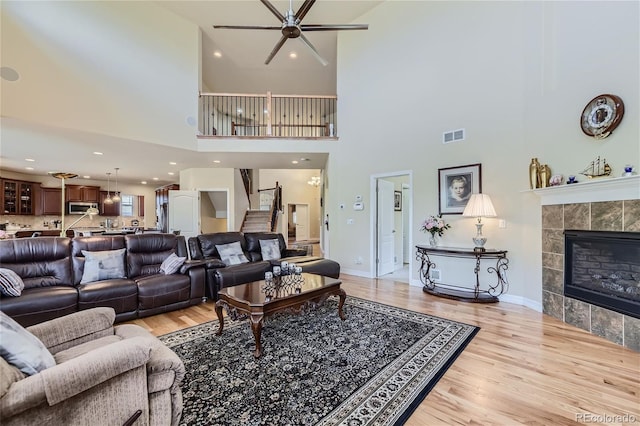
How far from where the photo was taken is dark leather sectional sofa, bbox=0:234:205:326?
2828 mm

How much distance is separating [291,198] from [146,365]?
1154cm

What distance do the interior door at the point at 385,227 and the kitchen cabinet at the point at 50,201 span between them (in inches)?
380

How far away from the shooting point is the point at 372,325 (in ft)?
10.3

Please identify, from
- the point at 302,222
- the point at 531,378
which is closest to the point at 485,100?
the point at 531,378

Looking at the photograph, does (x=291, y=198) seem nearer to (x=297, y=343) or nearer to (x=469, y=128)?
(x=469, y=128)

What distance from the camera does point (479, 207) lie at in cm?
401

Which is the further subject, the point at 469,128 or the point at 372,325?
the point at 469,128

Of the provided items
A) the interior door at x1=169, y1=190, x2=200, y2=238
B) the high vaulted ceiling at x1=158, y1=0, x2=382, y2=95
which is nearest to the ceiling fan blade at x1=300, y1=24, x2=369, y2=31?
the high vaulted ceiling at x1=158, y1=0, x2=382, y2=95

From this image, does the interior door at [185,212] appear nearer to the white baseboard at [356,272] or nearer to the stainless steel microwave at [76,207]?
the stainless steel microwave at [76,207]

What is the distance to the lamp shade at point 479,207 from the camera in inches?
157

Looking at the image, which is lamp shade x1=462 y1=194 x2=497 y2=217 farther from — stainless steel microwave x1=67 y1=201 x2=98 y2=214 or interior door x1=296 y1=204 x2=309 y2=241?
stainless steel microwave x1=67 y1=201 x2=98 y2=214

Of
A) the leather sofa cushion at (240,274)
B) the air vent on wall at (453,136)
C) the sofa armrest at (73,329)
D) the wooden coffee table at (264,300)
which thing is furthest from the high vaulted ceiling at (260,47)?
the sofa armrest at (73,329)

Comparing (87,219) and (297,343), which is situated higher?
(87,219)

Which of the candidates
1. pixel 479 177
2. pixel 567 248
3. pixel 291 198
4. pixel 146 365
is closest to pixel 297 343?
pixel 146 365
